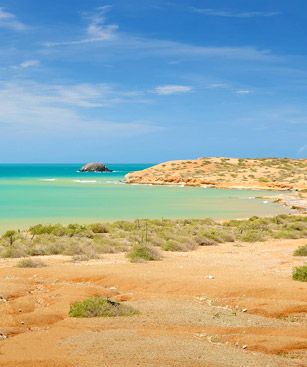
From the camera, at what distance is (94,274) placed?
15.2 m

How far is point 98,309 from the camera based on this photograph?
422 inches

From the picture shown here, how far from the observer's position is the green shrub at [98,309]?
10648 millimetres

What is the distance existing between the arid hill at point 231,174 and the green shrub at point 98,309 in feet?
251

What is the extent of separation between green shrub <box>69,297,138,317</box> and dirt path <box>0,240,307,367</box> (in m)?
0.26

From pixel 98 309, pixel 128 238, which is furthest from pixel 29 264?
pixel 128 238

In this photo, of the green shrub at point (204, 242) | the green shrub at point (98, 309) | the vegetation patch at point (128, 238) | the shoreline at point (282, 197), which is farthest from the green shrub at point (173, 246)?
the shoreline at point (282, 197)

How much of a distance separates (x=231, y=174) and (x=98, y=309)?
315 feet

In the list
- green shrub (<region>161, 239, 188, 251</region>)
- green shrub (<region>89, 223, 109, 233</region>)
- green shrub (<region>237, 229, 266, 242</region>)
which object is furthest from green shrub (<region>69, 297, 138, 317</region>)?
green shrub (<region>89, 223, 109, 233</region>)

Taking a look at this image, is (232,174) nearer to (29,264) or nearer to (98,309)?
(29,264)

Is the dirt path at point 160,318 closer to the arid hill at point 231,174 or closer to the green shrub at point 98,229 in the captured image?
the green shrub at point 98,229

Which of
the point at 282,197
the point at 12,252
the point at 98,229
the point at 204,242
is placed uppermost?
the point at 282,197

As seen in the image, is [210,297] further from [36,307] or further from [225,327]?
[36,307]

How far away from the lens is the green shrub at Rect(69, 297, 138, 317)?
1065 centimetres

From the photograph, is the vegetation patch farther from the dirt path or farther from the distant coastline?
the distant coastline
